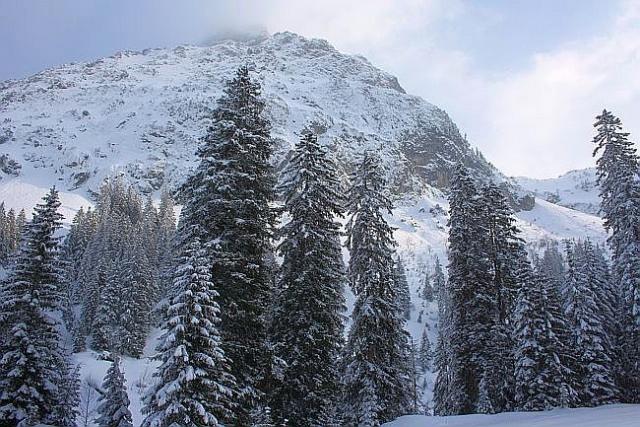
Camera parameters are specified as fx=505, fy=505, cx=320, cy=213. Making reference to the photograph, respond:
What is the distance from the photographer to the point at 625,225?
28.4 m

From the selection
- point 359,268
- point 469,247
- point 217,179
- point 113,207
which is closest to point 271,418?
point 359,268

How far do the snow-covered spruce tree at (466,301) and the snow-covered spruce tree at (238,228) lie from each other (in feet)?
45.6

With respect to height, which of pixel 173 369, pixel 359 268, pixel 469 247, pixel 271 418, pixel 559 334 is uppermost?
pixel 469 247

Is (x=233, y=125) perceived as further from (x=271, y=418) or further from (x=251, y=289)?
(x=271, y=418)

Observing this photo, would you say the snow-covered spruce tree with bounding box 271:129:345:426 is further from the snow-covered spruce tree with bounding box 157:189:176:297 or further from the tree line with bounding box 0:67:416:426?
the snow-covered spruce tree with bounding box 157:189:176:297

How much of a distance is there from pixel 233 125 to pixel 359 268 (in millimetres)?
10722

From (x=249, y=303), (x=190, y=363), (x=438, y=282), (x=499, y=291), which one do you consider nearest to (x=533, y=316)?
(x=499, y=291)

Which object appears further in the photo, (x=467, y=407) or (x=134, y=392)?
(x=134, y=392)

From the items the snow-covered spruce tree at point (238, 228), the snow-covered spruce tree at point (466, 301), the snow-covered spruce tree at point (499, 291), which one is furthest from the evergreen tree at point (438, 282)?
the snow-covered spruce tree at point (238, 228)

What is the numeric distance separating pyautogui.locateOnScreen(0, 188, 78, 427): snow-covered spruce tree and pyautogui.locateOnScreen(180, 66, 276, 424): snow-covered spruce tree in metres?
9.06

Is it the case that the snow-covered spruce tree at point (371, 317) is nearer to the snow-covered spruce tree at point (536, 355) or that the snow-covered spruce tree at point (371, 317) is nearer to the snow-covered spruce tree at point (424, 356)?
the snow-covered spruce tree at point (536, 355)

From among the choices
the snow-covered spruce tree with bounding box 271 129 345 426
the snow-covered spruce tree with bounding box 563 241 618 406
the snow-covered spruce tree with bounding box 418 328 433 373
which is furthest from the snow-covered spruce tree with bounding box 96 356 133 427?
the snow-covered spruce tree with bounding box 418 328 433 373

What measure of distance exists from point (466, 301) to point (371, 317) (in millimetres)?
7524

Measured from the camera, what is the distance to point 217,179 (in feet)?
62.6
